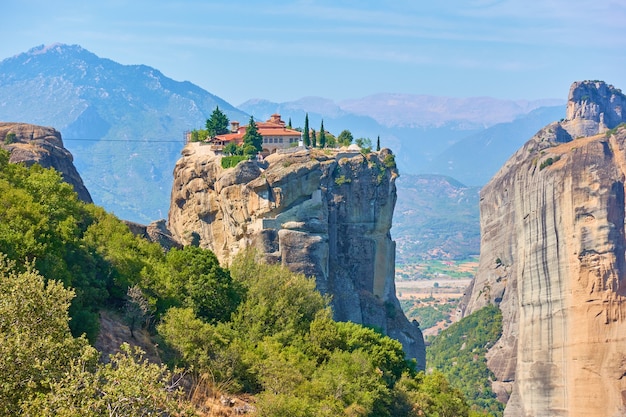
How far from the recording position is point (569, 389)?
90.9 meters

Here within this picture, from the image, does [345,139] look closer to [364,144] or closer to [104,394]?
[364,144]

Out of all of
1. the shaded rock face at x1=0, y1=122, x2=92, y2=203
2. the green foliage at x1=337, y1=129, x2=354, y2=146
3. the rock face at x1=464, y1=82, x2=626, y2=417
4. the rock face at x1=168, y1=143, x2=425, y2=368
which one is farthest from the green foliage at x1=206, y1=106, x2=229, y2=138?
the rock face at x1=464, y1=82, x2=626, y2=417

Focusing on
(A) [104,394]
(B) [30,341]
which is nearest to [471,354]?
(B) [30,341]

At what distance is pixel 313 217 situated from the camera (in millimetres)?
69250

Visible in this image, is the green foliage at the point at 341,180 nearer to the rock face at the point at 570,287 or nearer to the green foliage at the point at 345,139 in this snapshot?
the green foliage at the point at 345,139

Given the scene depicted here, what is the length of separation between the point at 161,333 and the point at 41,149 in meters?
33.8

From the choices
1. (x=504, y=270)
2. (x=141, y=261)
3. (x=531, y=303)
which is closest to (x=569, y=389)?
(x=531, y=303)

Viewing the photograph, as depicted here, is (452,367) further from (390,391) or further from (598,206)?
(390,391)

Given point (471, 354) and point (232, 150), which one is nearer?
point (232, 150)

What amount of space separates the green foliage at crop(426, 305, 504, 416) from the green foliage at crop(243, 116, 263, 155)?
142 ft

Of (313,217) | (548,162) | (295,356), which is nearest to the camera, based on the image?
(295,356)

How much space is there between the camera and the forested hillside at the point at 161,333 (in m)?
20.1

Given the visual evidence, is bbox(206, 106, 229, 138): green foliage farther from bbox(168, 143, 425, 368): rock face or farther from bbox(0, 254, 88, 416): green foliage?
bbox(0, 254, 88, 416): green foliage

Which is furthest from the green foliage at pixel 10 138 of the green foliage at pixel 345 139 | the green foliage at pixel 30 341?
the green foliage at pixel 30 341
